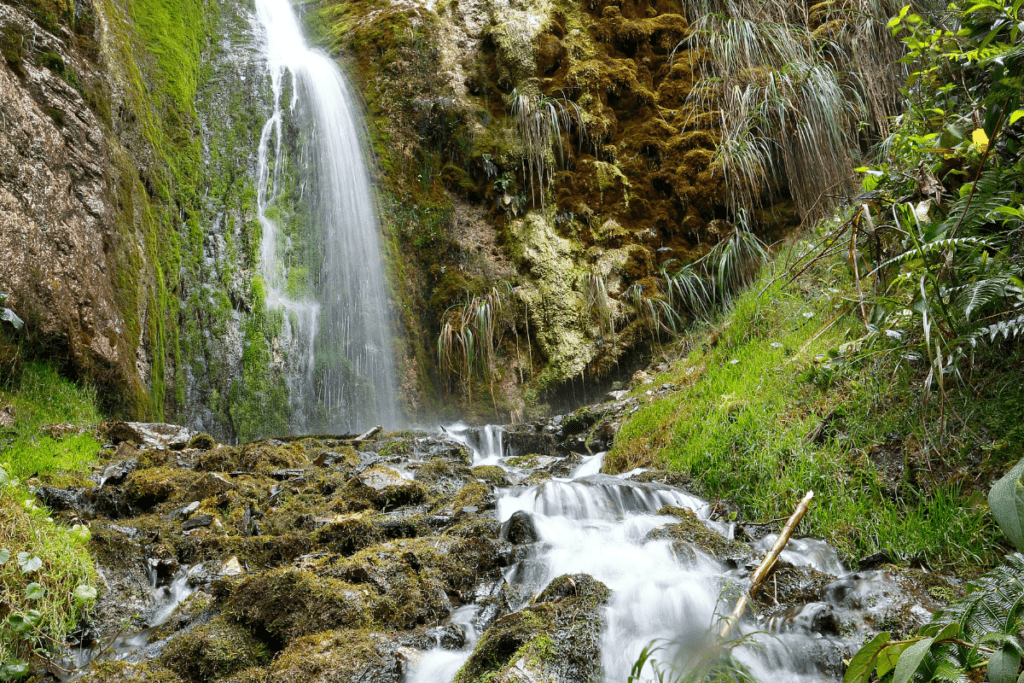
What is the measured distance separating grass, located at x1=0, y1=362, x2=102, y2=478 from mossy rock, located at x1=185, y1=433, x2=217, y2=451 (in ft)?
2.29

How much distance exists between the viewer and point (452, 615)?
249 cm

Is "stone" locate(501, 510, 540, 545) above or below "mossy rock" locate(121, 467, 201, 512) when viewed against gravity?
below

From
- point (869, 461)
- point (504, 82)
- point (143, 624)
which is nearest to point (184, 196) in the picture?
point (504, 82)

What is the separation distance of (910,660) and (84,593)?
9.02ft

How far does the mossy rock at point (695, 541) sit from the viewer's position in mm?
2723

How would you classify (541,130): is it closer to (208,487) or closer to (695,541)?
(208,487)

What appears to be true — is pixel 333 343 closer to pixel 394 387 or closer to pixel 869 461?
pixel 394 387

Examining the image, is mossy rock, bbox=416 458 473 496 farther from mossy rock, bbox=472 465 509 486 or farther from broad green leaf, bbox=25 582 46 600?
broad green leaf, bbox=25 582 46 600

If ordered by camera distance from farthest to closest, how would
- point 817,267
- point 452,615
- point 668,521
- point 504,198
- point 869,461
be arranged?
point 504,198 < point 817,267 < point 668,521 < point 869,461 < point 452,615

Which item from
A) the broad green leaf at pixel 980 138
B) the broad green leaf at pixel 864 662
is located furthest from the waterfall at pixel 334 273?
the broad green leaf at pixel 864 662

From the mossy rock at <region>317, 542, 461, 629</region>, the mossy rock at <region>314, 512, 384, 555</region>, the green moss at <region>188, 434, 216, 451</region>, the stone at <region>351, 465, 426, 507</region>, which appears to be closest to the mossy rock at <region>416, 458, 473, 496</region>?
the stone at <region>351, 465, 426, 507</region>

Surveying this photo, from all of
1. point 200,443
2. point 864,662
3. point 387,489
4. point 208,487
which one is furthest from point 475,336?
point 864,662

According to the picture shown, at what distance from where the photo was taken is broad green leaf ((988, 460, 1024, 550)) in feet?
3.92

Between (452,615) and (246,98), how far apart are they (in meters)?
8.70
